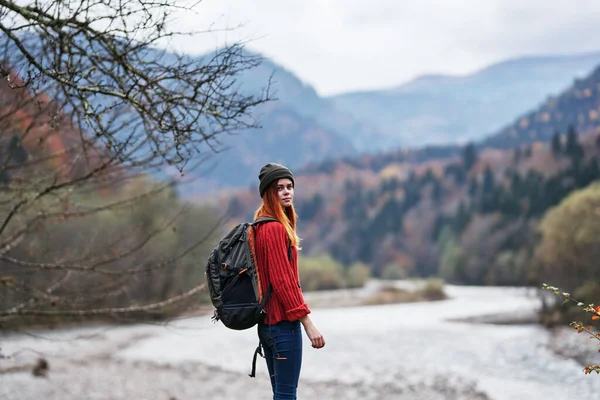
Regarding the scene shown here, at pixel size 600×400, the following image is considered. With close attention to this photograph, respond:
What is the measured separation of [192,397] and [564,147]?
81.0m

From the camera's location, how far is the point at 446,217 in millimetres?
103625

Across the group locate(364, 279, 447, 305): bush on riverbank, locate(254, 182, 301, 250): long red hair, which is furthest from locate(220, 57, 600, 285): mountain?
locate(254, 182, 301, 250): long red hair

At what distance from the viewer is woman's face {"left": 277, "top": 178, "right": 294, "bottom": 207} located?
14.5 ft

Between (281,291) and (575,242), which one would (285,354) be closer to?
(281,291)

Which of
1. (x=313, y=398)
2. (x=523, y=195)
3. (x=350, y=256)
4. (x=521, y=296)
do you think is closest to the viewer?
(x=313, y=398)

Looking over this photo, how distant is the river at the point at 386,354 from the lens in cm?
1747

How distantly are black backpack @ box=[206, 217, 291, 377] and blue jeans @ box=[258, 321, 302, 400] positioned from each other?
11cm

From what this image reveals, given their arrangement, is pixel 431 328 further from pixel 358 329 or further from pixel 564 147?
pixel 564 147

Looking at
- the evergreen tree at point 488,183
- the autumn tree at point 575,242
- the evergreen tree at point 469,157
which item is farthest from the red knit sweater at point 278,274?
the evergreen tree at point 469,157

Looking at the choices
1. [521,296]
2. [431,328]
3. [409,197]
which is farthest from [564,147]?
[431,328]

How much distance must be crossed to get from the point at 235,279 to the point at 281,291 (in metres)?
0.28

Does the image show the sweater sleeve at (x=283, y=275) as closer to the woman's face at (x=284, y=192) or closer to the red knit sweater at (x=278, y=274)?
the red knit sweater at (x=278, y=274)

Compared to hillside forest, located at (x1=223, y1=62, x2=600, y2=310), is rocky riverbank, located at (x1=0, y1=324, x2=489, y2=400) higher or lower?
lower

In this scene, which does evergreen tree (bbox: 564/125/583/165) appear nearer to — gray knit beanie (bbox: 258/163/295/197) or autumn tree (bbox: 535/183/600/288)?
autumn tree (bbox: 535/183/600/288)
